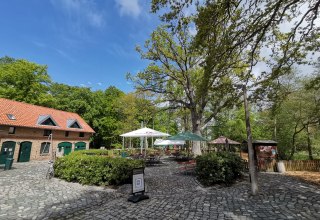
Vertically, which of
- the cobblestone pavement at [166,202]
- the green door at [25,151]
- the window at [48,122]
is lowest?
the cobblestone pavement at [166,202]

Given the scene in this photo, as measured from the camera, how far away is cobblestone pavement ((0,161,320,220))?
569cm

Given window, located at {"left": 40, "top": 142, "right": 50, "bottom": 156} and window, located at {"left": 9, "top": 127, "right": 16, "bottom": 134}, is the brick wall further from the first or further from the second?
window, located at {"left": 40, "top": 142, "right": 50, "bottom": 156}

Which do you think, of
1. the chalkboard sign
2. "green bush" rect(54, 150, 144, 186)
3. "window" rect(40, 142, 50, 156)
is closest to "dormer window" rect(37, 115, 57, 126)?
"window" rect(40, 142, 50, 156)

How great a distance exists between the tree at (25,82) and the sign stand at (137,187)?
1277 inches

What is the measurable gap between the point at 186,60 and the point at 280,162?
13.4 m

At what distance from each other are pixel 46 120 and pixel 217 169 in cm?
2434

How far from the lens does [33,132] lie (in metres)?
23.1

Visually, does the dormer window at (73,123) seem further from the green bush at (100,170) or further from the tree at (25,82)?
the green bush at (100,170)

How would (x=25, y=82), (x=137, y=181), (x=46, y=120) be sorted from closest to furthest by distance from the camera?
1. (x=137, y=181)
2. (x=46, y=120)
3. (x=25, y=82)

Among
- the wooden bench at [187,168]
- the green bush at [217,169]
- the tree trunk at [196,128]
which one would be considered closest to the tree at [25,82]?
the tree trunk at [196,128]

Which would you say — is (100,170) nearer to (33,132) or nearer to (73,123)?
(33,132)

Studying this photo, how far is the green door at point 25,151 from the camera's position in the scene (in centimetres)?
2162

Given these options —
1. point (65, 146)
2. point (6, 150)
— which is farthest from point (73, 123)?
point (6, 150)

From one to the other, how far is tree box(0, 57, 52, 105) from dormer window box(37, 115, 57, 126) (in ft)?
33.4
